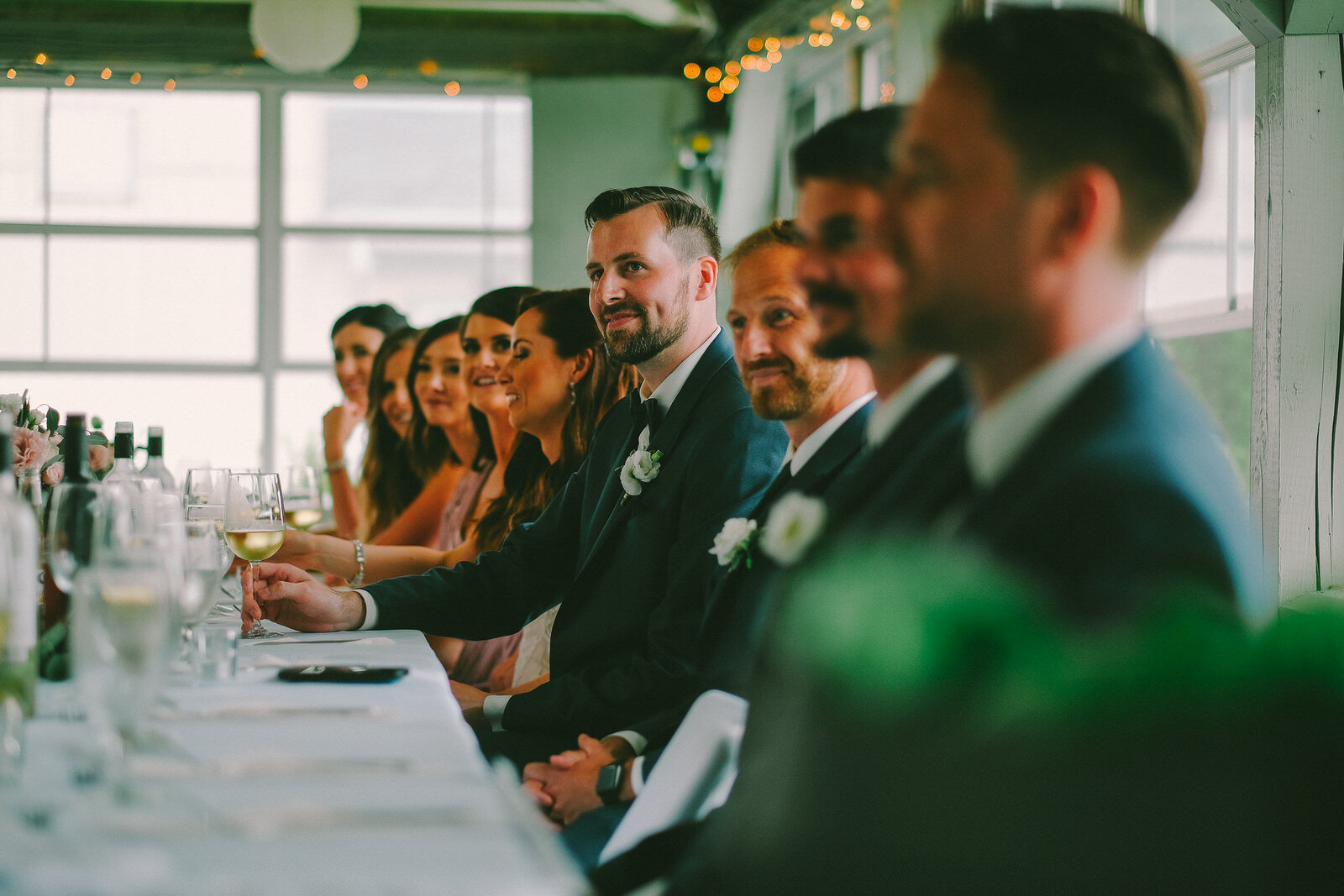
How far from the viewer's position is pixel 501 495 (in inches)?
113

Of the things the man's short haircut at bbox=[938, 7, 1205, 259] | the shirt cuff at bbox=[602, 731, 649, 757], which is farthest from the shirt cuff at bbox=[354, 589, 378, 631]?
the man's short haircut at bbox=[938, 7, 1205, 259]

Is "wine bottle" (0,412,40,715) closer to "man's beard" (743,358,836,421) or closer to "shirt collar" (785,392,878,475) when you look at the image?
"shirt collar" (785,392,878,475)

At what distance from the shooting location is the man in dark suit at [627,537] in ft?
6.19

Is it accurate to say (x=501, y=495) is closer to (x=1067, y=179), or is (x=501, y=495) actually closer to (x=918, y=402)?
(x=918, y=402)

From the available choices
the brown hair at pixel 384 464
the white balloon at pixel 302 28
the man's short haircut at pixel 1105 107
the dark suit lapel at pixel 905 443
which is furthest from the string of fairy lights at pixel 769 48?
the man's short haircut at pixel 1105 107

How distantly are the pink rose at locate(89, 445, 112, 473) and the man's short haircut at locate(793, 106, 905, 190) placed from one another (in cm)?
166

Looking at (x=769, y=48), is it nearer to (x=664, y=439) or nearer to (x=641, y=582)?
(x=664, y=439)

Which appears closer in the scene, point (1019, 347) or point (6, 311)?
point (1019, 347)

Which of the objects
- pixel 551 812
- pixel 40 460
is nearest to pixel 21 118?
pixel 40 460

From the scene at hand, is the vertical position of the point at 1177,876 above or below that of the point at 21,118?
below

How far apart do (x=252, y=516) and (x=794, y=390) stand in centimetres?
92

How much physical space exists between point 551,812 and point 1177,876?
1.14m

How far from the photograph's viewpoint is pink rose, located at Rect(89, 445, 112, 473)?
2.38 metres

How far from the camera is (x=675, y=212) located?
236 cm
